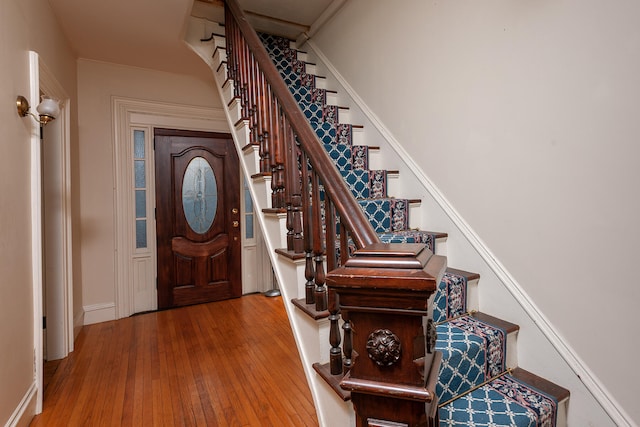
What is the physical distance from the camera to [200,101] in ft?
12.4

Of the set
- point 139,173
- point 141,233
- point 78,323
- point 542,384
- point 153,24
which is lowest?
point 78,323

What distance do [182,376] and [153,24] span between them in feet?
8.97

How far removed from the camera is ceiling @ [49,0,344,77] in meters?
2.40

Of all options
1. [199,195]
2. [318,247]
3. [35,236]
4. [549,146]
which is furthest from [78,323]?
[549,146]

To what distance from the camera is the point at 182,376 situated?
2.21 meters

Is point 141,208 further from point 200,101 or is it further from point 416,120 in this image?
point 416,120

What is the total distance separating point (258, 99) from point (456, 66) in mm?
1232

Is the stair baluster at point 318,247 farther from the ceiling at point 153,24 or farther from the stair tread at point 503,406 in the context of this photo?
the ceiling at point 153,24

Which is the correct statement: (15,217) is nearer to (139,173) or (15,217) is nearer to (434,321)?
(139,173)

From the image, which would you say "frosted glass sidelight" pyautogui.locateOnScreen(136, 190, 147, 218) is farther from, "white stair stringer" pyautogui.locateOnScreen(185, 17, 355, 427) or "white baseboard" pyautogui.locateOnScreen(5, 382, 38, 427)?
"white baseboard" pyautogui.locateOnScreen(5, 382, 38, 427)

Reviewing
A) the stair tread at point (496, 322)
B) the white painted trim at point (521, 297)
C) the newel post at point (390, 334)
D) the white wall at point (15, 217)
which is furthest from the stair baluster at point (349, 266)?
the white wall at point (15, 217)

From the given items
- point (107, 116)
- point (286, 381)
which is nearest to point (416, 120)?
point (286, 381)

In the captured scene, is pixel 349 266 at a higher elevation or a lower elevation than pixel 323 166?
lower

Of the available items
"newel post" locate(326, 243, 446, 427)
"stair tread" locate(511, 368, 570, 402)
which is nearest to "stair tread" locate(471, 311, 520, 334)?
"stair tread" locate(511, 368, 570, 402)
